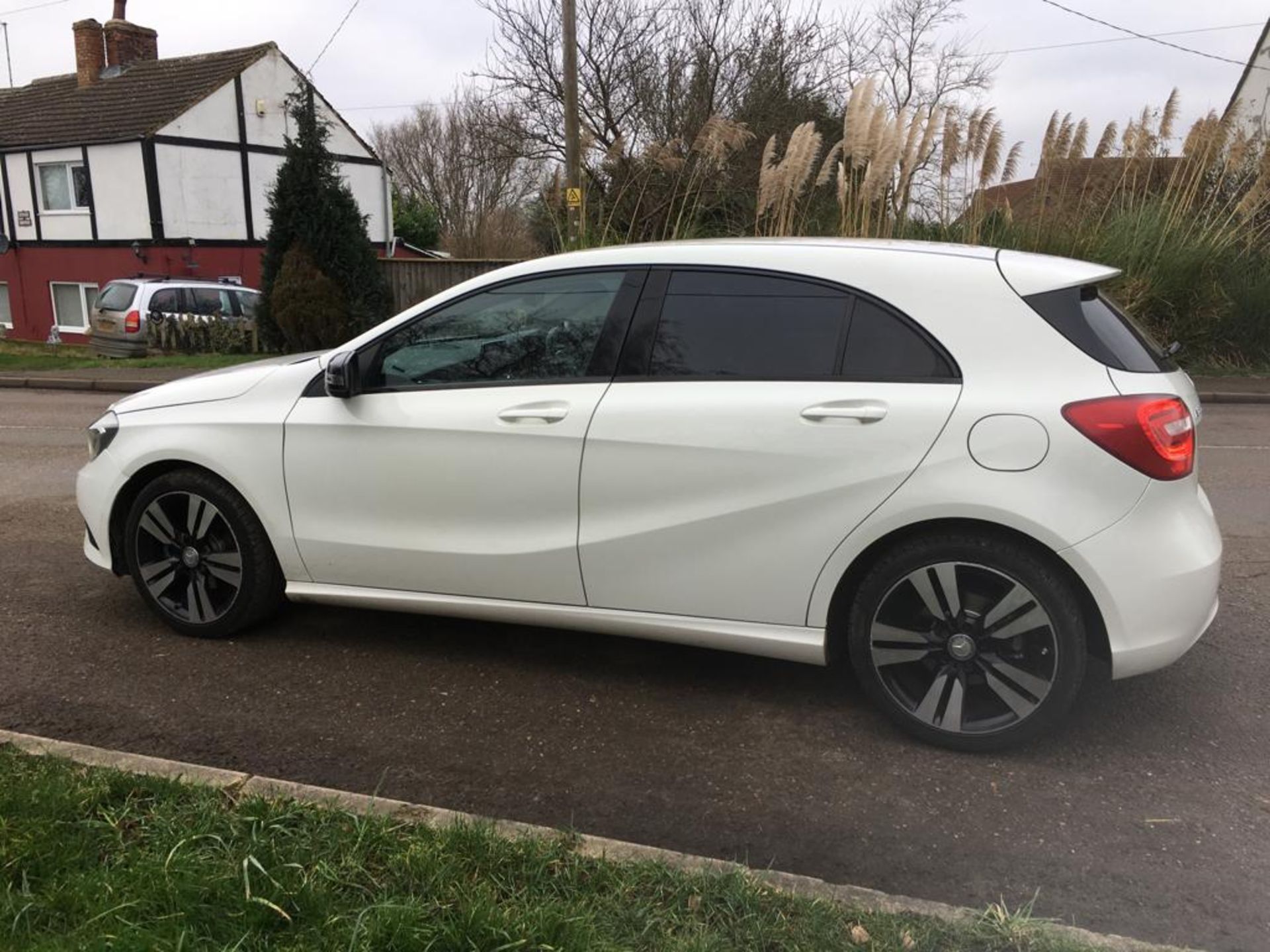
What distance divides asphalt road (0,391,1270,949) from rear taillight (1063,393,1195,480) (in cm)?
99

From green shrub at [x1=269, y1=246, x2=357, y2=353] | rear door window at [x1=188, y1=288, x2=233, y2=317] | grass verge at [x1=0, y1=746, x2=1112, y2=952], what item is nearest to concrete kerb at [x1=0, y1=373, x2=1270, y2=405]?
green shrub at [x1=269, y1=246, x2=357, y2=353]

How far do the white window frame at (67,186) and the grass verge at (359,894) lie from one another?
88.3 feet

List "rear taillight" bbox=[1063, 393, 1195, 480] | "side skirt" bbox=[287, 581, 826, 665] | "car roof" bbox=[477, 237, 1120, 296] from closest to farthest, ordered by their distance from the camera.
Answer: "rear taillight" bbox=[1063, 393, 1195, 480], "car roof" bbox=[477, 237, 1120, 296], "side skirt" bbox=[287, 581, 826, 665]

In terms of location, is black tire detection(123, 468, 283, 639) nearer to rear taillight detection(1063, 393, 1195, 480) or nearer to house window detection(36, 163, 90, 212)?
rear taillight detection(1063, 393, 1195, 480)

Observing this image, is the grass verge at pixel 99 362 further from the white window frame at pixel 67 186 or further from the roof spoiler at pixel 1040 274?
the roof spoiler at pixel 1040 274

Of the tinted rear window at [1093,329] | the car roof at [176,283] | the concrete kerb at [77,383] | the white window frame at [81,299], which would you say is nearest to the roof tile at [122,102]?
the white window frame at [81,299]

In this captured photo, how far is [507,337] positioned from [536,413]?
409mm

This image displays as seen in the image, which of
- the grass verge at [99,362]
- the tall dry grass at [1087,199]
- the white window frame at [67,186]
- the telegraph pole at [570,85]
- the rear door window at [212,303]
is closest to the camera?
the tall dry grass at [1087,199]

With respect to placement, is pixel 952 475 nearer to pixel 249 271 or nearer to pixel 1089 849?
pixel 1089 849

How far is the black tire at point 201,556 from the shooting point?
411 cm

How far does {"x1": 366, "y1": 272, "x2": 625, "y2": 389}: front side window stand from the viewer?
12.1 ft

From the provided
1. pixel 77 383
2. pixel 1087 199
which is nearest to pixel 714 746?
pixel 1087 199

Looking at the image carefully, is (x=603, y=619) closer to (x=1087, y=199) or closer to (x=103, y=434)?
(x=103, y=434)

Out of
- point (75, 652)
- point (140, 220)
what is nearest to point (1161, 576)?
point (75, 652)
